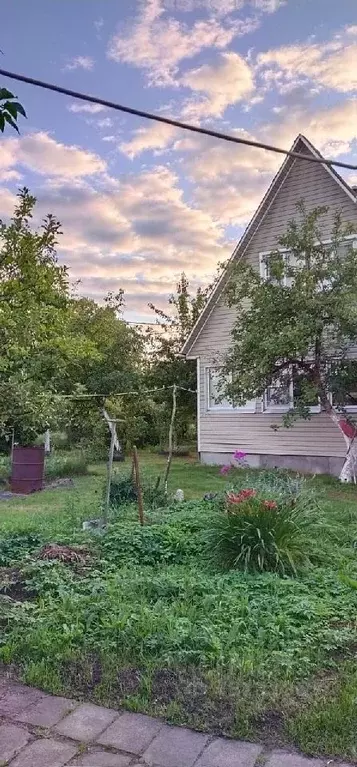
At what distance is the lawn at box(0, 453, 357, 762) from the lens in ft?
7.68

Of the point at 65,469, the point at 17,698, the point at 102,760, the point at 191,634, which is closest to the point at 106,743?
the point at 102,760

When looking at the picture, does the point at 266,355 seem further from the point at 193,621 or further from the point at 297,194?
the point at 193,621

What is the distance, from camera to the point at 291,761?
2.01 m

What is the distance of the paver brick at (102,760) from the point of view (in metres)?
2.00

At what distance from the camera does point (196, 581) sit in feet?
12.6

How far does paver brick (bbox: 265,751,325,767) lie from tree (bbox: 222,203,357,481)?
787cm

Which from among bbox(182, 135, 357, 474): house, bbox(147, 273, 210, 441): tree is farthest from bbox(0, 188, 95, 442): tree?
bbox(147, 273, 210, 441): tree

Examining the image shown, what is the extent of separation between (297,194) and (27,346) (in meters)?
10.1

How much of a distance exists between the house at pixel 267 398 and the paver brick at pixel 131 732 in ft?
33.1

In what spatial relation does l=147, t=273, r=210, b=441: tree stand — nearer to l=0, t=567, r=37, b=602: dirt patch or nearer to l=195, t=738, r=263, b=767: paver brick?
l=0, t=567, r=37, b=602: dirt patch

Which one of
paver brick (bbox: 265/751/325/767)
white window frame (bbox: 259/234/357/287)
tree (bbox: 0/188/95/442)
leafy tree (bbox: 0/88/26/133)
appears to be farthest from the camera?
white window frame (bbox: 259/234/357/287)

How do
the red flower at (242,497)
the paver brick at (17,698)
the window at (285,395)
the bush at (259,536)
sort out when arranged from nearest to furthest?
the paver brick at (17,698), the bush at (259,536), the red flower at (242,497), the window at (285,395)

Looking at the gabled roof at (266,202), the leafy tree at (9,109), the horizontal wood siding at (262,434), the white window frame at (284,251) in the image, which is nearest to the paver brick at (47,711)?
A: the leafy tree at (9,109)

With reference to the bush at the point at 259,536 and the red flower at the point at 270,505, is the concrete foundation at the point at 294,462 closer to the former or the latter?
the bush at the point at 259,536
